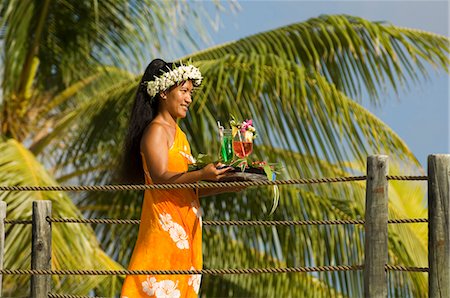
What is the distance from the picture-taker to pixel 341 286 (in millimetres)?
9508

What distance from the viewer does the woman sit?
15.6 feet

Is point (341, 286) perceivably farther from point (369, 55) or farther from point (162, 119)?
point (162, 119)

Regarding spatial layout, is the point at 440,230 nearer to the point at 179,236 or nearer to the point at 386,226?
the point at 386,226

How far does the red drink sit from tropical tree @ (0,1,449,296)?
402 cm

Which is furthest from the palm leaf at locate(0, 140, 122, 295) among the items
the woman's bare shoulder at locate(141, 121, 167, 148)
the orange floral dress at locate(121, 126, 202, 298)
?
the woman's bare shoulder at locate(141, 121, 167, 148)

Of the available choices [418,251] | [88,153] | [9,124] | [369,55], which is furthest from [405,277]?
[9,124]

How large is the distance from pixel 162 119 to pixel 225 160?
1.20 ft

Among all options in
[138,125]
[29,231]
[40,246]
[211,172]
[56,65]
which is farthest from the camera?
[56,65]

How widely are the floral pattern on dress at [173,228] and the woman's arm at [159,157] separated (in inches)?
6.3

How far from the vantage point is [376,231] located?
4723mm

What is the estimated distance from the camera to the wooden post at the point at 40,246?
16.8ft

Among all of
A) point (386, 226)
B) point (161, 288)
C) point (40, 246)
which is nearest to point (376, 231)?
point (386, 226)

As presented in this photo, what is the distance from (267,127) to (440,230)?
14.9 ft

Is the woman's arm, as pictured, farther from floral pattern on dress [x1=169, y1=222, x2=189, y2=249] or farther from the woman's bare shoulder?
floral pattern on dress [x1=169, y1=222, x2=189, y2=249]
